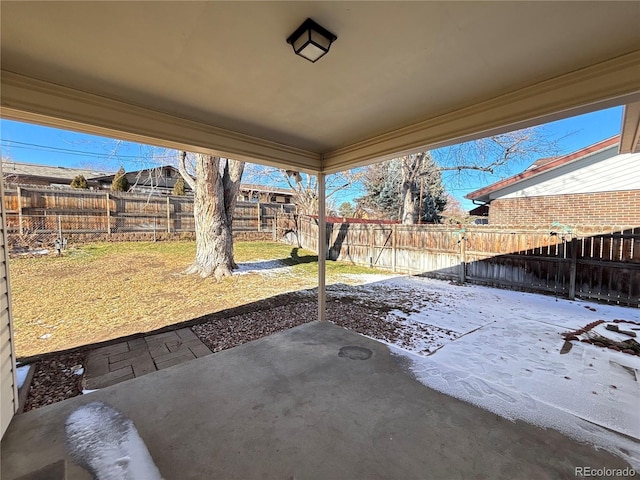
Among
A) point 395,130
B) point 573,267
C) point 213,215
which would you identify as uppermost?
point 395,130

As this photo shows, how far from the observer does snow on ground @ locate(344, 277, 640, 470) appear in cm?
189

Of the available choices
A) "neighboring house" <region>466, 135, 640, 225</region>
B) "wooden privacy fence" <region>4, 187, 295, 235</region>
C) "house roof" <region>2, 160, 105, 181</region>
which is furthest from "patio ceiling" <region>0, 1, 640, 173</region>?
"house roof" <region>2, 160, 105, 181</region>

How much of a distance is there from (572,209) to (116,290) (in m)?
10.3

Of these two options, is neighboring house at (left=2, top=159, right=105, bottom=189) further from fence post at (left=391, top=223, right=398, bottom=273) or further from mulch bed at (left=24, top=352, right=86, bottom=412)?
fence post at (left=391, top=223, right=398, bottom=273)

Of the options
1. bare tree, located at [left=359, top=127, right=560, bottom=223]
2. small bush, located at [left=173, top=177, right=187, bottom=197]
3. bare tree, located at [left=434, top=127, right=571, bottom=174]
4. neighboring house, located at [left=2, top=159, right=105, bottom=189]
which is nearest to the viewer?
bare tree, located at [left=434, top=127, right=571, bottom=174]

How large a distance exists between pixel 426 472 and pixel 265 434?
0.98 metres

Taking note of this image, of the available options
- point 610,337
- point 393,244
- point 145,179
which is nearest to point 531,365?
point 610,337

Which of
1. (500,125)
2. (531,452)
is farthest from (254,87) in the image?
(531,452)

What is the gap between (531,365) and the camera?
8.75 ft

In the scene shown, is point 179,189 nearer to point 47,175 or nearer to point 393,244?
point 47,175

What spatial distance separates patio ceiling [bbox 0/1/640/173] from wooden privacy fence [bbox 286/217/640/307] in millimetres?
4856

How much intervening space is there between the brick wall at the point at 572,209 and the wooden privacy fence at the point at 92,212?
10.1 meters

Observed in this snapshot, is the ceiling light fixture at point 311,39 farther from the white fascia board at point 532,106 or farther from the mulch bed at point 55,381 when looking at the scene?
the mulch bed at point 55,381

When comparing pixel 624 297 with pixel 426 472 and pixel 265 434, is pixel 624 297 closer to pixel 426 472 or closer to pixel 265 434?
pixel 426 472
